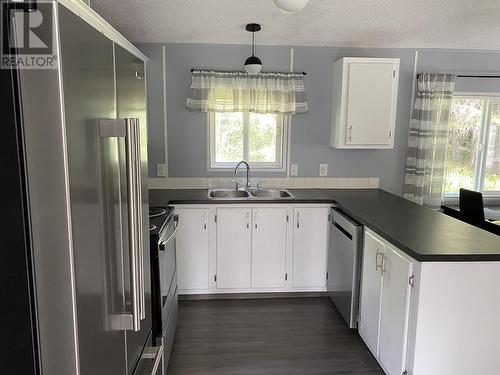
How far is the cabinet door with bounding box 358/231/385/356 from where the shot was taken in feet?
7.57

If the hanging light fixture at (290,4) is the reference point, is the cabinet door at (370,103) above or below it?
below

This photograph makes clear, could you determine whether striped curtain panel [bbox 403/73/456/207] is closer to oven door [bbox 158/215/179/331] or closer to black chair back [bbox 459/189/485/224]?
black chair back [bbox 459/189/485/224]

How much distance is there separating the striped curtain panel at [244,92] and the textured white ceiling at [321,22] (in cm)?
32

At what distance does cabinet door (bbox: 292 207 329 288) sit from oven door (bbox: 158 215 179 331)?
115 cm

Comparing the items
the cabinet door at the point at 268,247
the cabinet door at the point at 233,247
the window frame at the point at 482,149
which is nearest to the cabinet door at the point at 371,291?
the cabinet door at the point at 268,247

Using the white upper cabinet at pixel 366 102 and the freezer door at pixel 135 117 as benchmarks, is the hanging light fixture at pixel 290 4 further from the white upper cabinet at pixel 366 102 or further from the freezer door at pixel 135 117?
the white upper cabinet at pixel 366 102

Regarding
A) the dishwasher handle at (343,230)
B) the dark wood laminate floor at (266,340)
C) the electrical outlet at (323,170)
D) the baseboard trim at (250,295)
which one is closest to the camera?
the dark wood laminate floor at (266,340)

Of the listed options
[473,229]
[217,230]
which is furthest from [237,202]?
[473,229]

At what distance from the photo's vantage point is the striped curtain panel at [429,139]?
3645 mm

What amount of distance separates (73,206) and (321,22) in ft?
8.89

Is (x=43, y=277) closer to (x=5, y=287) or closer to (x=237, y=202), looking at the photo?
(x=5, y=287)

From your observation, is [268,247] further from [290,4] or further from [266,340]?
[290,4]

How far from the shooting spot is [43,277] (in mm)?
729

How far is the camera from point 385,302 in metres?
2.20
